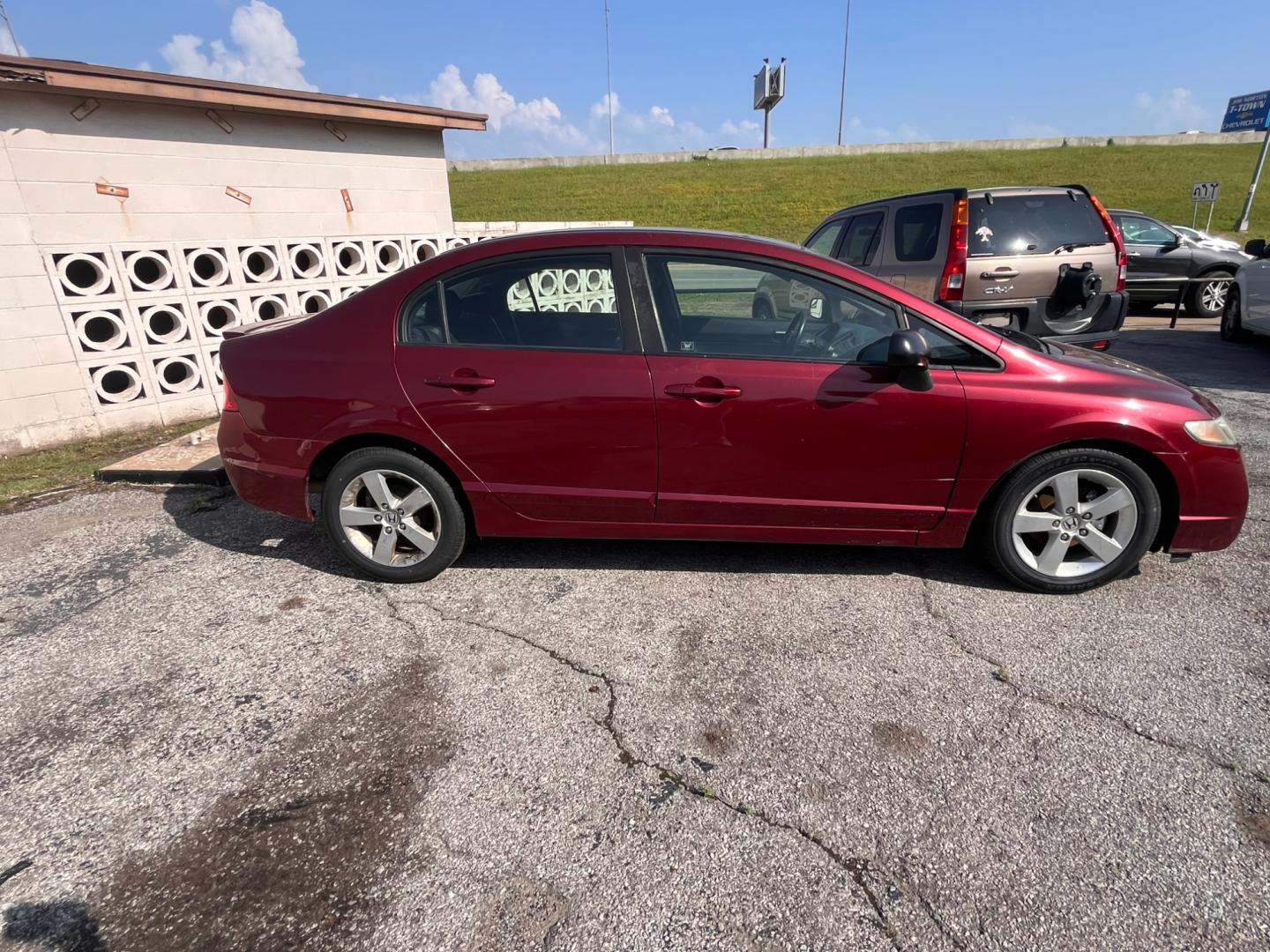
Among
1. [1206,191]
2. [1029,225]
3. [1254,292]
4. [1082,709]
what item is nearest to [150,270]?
[1082,709]

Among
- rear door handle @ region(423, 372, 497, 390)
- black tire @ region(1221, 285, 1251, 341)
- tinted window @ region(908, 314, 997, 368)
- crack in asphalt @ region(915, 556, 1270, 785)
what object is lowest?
crack in asphalt @ region(915, 556, 1270, 785)

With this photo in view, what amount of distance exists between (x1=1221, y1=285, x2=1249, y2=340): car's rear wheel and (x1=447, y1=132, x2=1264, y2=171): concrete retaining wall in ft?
126

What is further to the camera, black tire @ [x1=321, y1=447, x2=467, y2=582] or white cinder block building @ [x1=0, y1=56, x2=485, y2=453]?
white cinder block building @ [x1=0, y1=56, x2=485, y2=453]

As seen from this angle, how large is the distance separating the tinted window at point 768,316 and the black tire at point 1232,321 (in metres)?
8.51

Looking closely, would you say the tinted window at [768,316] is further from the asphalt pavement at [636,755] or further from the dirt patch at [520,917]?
the dirt patch at [520,917]

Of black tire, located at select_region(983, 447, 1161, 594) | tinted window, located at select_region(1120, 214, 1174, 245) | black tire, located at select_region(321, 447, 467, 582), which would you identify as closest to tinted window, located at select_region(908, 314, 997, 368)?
black tire, located at select_region(983, 447, 1161, 594)

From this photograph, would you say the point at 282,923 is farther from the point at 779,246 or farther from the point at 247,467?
the point at 779,246

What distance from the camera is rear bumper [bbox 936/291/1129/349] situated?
5699 mm

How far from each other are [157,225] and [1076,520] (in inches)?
271

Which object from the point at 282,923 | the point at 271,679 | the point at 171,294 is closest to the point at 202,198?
A: the point at 171,294

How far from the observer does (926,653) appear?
9.10 feet

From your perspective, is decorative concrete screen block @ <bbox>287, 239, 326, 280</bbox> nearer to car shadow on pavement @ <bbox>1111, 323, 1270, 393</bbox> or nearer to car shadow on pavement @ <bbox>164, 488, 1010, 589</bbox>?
car shadow on pavement @ <bbox>164, 488, 1010, 589</bbox>

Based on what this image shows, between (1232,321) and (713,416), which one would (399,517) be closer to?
(713,416)

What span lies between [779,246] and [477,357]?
57.1 inches
